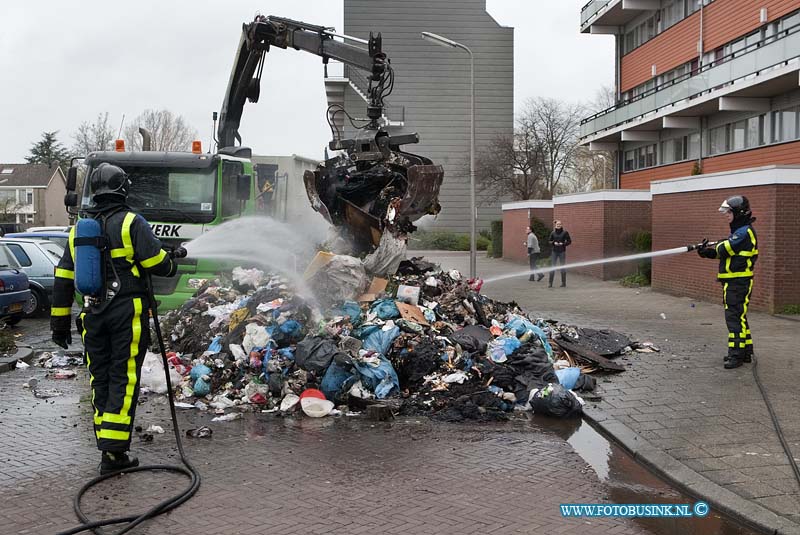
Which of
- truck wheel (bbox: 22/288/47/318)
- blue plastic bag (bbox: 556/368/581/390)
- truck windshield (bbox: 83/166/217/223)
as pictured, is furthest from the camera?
truck wheel (bbox: 22/288/47/318)

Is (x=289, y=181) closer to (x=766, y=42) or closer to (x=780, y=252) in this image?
(x=780, y=252)

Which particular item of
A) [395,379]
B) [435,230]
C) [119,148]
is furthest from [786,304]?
[435,230]

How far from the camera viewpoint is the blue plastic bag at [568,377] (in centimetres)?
827

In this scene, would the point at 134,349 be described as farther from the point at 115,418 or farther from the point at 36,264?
the point at 36,264

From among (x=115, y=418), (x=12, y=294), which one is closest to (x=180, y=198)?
(x=12, y=294)

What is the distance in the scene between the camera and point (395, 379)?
802 cm

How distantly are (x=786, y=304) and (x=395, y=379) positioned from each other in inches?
367

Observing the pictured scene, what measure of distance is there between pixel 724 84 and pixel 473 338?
18.1 m

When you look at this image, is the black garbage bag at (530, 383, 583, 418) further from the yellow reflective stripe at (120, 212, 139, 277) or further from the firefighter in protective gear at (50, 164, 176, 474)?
the yellow reflective stripe at (120, 212, 139, 277)

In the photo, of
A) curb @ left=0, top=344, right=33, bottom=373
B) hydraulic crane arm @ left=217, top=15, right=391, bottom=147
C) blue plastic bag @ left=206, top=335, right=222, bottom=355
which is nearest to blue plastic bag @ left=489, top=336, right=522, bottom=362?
blue plastic bag @ left=206, top=335, right=222, bottom=355

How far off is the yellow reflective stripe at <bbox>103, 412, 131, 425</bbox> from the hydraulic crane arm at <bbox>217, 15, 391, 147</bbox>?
613 cm

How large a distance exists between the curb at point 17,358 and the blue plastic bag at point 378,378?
15.6 feet

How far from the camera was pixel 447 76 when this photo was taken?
49094mm

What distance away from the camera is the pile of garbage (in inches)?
303
